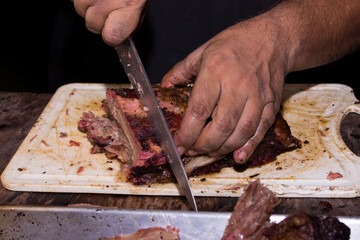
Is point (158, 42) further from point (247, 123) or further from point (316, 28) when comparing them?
point (247, 123)

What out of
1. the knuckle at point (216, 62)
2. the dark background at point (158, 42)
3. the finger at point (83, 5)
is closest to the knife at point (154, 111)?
the finger at point (83, 5)

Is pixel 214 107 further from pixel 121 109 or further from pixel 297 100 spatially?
pixel 297 100

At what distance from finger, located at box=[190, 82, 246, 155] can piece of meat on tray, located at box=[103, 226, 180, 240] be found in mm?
718

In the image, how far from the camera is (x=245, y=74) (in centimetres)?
284

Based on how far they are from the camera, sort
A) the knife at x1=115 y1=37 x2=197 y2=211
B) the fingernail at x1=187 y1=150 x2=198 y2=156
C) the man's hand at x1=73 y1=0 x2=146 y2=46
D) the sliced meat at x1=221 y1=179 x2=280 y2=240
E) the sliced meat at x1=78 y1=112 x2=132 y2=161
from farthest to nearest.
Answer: the sliced meat at x1=78 y1=112 x2=132 y2=161
the fingernail at x1=187 y1=150 x2=198 y2=156
the knife at x1=115 y1=37 x2=197 y2=211
the man's hand at x1=73 y1=0 x2=146 y2=46
the sliced meat at x1=221 y1=179 x2=280 y2=240

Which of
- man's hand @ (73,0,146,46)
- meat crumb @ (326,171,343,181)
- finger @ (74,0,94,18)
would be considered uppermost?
finger @ (74,0,94,18)

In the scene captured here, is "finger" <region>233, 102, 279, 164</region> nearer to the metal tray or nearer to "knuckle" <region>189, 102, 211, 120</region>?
"knuckle" <region>189, 102, 211, 120</region>

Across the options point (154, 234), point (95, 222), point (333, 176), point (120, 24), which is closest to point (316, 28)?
point (333, 176)

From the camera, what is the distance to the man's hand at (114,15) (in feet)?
8.11

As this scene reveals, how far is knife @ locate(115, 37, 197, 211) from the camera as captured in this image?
2754mm

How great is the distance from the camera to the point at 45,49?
23.6ft

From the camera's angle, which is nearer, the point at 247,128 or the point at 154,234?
the point at 154,234

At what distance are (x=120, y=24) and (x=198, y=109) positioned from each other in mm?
764

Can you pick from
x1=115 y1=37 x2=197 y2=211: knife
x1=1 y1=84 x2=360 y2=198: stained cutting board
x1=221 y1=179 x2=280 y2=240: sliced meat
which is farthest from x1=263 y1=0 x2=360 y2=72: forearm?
x1=221 y1=179 x2=280 y2=240: sliced meat
